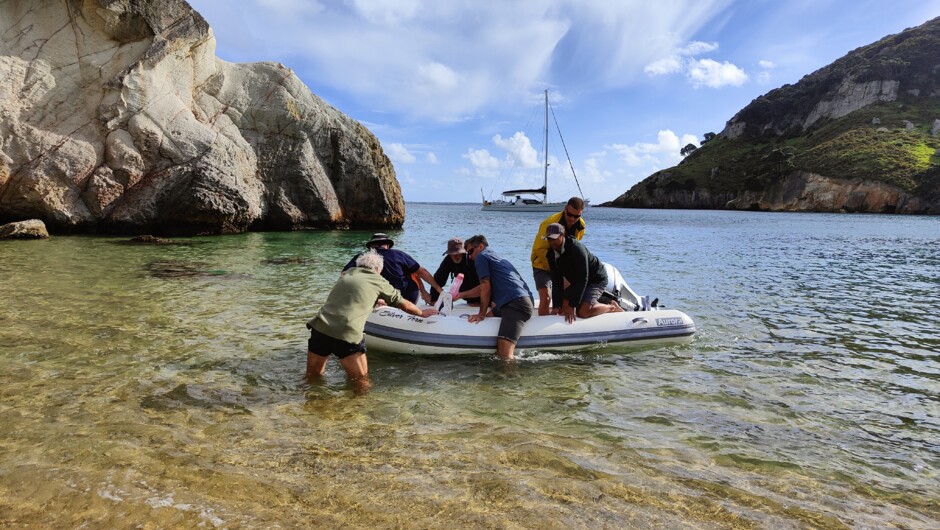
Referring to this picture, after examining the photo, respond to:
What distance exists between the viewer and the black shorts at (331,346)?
5594mm

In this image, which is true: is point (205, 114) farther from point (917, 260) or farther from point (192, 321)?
point (917, 260)

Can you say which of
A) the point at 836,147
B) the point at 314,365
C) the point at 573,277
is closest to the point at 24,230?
the point at 314,365

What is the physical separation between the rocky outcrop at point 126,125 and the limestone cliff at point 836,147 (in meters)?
89.1

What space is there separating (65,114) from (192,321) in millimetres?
19962

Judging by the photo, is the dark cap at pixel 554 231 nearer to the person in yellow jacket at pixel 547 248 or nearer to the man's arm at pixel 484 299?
the person in yellow jacket at pixel 547 248

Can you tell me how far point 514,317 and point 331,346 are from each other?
2.51 m

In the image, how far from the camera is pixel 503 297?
706 cm

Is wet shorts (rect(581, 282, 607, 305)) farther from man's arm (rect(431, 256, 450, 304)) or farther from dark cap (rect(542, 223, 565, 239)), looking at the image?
man's arm (rect(431, 256, 450, 304))

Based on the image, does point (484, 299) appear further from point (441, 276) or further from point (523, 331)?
point (441, 276)

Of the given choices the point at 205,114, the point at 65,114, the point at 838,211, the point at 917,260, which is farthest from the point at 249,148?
the point at 838,211

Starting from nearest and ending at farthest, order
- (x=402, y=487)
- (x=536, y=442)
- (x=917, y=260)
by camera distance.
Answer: (x=402, y=487) → (x=536, y=442) → (x=917, y=260)

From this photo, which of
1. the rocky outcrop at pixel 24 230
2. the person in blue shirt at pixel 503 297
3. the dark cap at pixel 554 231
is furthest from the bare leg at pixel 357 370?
the rocky outcrop at pixel 24 230

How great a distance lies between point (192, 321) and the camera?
28.3 ft

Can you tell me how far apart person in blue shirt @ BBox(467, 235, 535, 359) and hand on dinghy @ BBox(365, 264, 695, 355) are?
171 mm
